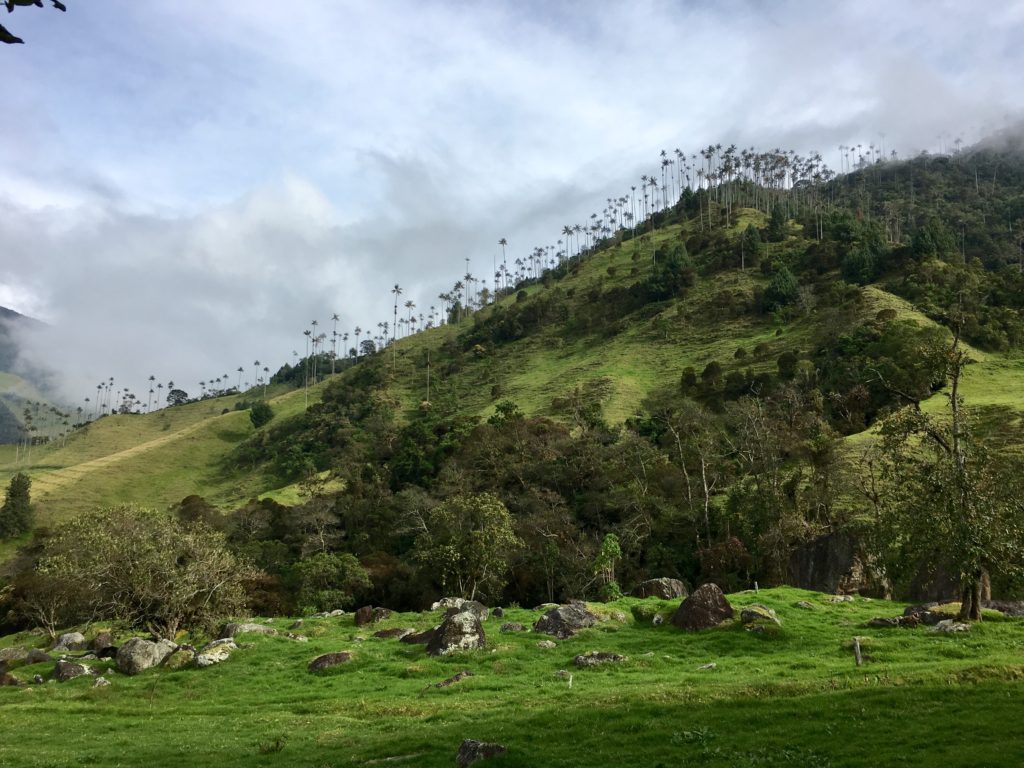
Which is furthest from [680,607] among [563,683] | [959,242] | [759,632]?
[959,242]

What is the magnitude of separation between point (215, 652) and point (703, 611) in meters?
25.7

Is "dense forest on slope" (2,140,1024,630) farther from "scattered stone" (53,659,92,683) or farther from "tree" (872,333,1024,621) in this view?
"scattered stone" (53,659,92,683)

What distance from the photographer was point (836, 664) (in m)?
25.9

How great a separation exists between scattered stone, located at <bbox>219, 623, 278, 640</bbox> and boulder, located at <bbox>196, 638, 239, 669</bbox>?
2823 mm

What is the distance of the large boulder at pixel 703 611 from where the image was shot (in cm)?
3390

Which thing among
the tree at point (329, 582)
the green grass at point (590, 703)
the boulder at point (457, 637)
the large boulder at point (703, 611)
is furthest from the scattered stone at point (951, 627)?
the tree at point (329, 582)

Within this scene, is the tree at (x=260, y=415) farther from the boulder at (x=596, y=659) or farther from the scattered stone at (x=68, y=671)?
the boulder at (x=596, y=659)

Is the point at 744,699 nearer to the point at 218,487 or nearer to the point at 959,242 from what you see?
the point at 218,487

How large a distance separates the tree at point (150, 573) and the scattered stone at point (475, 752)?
32.4m


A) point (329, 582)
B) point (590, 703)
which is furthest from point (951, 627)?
point (329, 582)

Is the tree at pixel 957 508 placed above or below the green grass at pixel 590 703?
above

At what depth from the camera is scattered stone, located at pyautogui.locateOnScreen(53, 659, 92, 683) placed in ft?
122

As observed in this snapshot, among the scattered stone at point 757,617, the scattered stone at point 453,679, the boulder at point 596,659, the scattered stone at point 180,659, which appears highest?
the scattered stone at point 757,617

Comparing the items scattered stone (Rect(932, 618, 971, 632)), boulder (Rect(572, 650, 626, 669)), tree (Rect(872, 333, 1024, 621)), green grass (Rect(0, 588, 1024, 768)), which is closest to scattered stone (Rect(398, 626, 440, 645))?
green grass (Rect(0, 588, 1024, 768))
